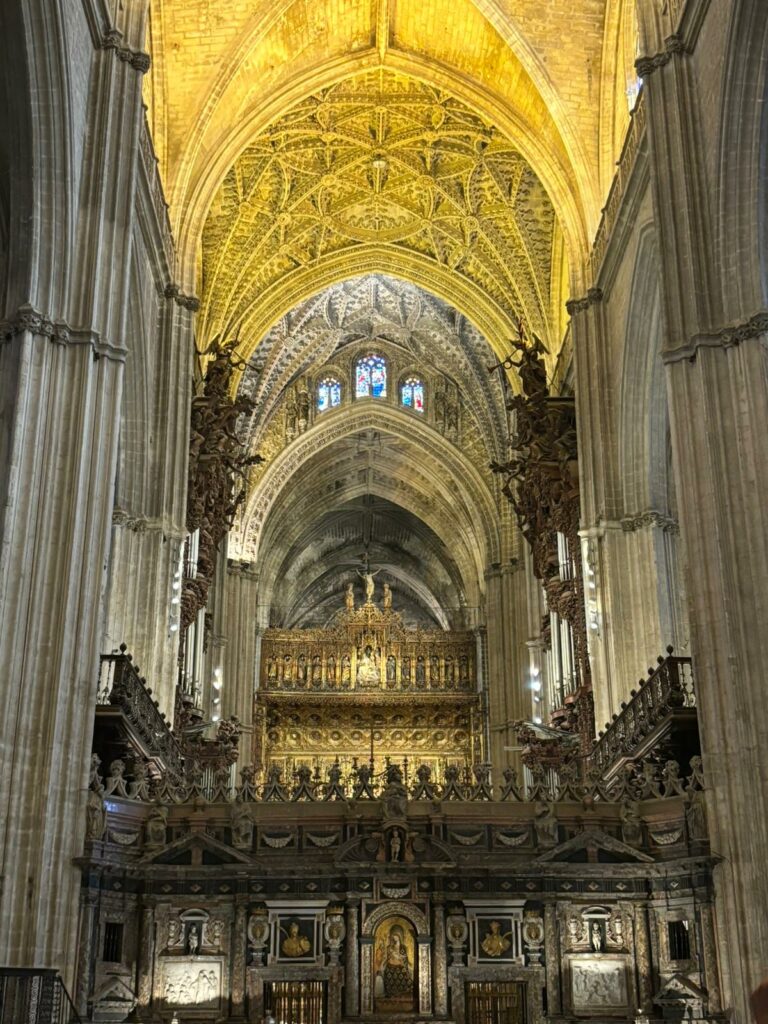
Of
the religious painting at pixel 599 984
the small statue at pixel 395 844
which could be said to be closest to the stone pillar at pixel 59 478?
the small statue at pixel 395 844

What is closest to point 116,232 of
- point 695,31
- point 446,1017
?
point 695,31

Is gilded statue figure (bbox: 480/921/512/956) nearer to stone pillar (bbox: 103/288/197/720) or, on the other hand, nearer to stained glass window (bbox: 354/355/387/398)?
stone pillar (bbox: 103/288/197/720)

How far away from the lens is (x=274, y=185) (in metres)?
27.6

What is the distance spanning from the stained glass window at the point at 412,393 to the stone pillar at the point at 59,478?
67.2 ft

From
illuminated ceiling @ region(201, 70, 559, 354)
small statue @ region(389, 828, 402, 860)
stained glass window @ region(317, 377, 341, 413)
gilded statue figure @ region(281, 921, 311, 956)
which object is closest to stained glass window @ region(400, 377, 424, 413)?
stained glass window @ region(317, 377, 341, 413)

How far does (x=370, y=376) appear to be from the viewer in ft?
116

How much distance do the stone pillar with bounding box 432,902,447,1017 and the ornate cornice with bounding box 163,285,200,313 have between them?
489 inches

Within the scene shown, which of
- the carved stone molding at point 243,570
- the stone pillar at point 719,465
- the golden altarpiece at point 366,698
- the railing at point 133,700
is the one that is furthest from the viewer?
the golden altarpiece at point 366,698

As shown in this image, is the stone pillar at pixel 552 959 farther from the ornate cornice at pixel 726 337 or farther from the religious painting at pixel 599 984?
the ornate cornice at pixel 726 337

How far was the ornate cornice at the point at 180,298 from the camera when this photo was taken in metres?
20.9

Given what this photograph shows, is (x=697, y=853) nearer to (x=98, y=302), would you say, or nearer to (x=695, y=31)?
(x=98, y=302)

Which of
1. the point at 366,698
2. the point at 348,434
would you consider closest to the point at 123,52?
the point at 348,434

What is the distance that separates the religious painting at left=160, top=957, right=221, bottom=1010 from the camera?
11.8 meters

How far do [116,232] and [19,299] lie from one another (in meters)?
1.76
